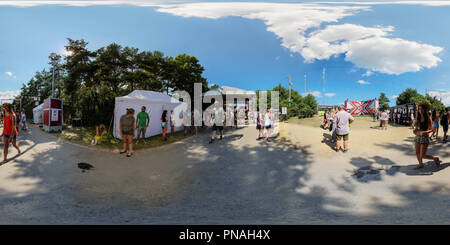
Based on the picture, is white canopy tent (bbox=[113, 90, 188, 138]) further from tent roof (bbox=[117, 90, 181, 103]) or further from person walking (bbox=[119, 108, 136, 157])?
person walking (bbox=[119, 108, 136, 157])

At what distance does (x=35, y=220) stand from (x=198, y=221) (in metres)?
2.12

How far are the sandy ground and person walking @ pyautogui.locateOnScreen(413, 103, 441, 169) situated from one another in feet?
0.87

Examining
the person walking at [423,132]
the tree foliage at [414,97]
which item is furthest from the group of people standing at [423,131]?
the tree foliage at [414,97]

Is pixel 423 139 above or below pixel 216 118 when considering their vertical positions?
below

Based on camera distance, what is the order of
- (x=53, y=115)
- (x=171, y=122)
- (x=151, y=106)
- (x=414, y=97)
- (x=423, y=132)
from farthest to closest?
(x=414, y=97)
(x=171, y=122)
(x=53, y=115)
(x=151, y=106)
(x=423, y=132)

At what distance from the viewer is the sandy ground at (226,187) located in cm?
236

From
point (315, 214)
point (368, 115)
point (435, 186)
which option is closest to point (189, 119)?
point (315, 214)

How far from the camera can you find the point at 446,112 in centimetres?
652

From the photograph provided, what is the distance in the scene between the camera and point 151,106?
759 centimetres

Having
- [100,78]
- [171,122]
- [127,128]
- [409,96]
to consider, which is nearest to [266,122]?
[171,122]

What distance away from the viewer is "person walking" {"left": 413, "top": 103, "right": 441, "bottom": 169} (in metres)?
3.74

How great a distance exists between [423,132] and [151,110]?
343 inches

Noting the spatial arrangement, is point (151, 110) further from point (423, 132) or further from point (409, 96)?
point (409, 96)

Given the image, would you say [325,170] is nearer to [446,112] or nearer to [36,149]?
[446,112]
